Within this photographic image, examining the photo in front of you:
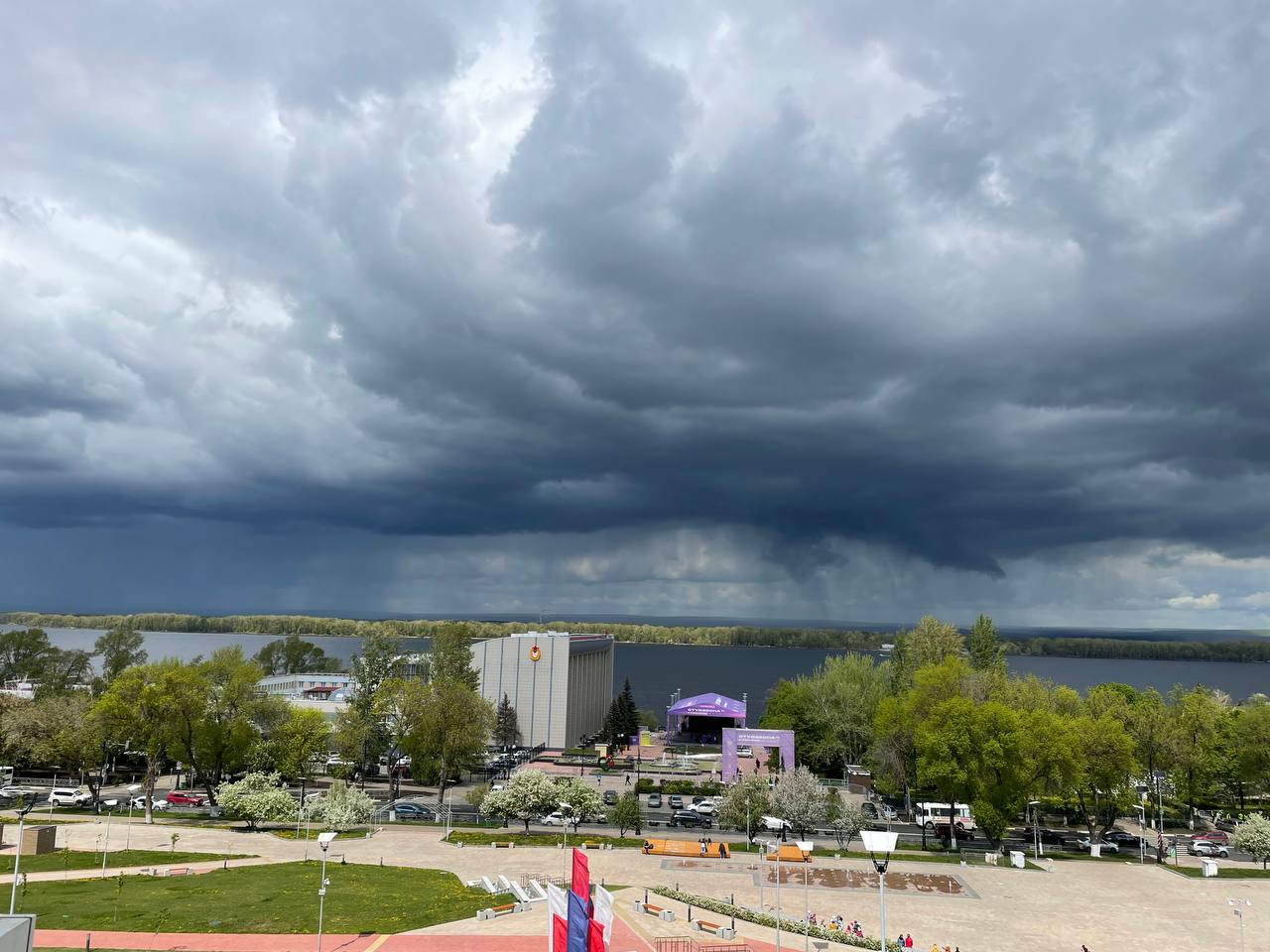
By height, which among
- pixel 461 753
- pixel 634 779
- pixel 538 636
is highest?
pixel 538 636

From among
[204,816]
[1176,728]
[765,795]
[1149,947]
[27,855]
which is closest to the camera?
[1149,947]

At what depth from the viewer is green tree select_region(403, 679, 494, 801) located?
82.8 metres

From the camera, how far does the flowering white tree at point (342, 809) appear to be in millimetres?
66875

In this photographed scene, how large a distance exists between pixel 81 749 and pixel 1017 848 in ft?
280

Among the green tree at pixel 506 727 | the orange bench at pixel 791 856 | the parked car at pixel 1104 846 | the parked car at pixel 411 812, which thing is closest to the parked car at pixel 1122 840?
the parked car at pixel 1104 846

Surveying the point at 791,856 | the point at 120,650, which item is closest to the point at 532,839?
the point at 791,856

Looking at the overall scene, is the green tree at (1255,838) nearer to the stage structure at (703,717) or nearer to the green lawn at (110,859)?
the stage structure at (703,717)

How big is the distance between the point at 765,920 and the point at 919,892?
13.8 m

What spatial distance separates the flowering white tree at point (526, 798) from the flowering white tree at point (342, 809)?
10.5 m

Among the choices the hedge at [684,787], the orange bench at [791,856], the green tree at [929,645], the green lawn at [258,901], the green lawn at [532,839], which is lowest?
the hedge at [684,787]

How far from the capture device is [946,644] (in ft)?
356

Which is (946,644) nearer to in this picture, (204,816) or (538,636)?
(538,636)

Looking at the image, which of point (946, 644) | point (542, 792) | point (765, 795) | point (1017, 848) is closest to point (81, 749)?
point (542, 792)

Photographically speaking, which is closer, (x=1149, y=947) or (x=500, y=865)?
(x=1149, y=947)
